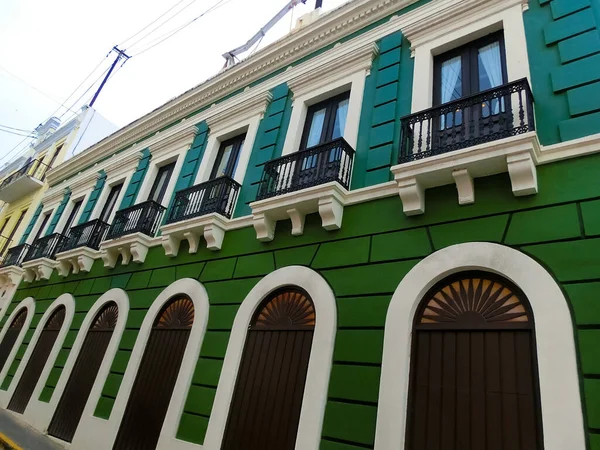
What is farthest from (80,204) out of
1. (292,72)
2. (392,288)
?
(392,288)

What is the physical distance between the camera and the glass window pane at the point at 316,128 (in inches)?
289

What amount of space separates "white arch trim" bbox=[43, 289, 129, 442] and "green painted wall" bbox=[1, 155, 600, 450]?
41cm

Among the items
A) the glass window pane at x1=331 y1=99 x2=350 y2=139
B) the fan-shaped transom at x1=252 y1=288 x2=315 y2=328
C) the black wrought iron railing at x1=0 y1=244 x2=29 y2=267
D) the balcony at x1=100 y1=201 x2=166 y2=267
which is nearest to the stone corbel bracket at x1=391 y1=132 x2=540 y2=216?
the fan-shaped transom at x1=252 y1=288 x2=315 y2=328

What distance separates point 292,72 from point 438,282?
598 cm

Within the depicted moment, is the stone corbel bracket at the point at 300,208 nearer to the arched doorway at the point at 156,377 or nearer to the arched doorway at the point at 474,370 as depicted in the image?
the arched doorway at the point at 474,370

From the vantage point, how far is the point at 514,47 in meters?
5.28

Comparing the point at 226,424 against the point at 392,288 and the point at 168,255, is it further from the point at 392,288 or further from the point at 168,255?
the point at 168,255

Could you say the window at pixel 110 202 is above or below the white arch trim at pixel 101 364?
above

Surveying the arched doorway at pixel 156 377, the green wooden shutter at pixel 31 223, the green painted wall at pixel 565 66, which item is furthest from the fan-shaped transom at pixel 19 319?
the green painted wall at pixel 565 66

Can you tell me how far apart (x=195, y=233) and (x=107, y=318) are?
3480mm

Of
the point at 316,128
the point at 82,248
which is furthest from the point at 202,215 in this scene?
the point at 82,248

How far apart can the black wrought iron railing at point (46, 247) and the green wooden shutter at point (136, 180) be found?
10.4 feet

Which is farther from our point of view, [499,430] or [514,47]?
[514,47]

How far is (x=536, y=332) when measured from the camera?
3.61 m
